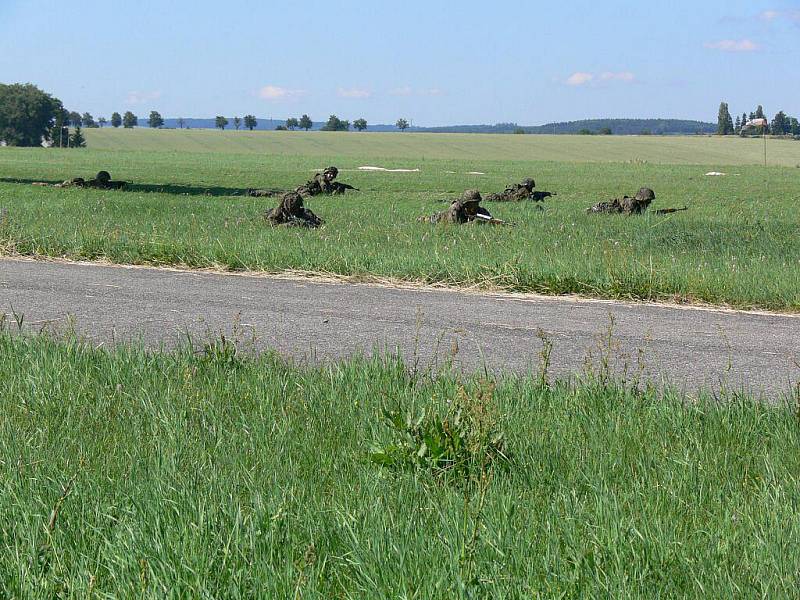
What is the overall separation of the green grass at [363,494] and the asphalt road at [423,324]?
3.08 feet

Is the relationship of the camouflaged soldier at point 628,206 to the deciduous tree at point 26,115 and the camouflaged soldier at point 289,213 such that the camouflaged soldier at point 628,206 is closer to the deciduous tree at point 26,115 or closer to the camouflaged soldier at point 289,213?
the camouflaged soldier at point 289,213

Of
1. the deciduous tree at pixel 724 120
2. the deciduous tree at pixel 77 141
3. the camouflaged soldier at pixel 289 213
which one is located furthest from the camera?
the deciduous tree at pixel 724 120

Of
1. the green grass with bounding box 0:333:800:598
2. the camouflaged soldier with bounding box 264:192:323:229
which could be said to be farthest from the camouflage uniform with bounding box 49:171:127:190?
the green grass with bounding box 0:333:800:598

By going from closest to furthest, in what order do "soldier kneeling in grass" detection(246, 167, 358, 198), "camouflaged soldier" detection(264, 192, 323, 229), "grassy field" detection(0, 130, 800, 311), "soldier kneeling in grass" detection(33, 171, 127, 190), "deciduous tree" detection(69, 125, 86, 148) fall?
"grassy field" detection(0, 130, 800, 311)
"camouflaged soldier" detection(264, 192, 323, 229)
"soldier kneeling in grass" detection(246, 167, 358, 198)
"soldier kneeling in grass" detection(33, 171, 127, 190)
"deciduous tree" detection(69, 125, 86, 148)

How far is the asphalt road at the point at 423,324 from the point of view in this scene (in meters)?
7.32

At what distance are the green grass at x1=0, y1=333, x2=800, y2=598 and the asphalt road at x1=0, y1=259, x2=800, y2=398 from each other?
36.9 inches

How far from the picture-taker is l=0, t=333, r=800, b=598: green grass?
338cm

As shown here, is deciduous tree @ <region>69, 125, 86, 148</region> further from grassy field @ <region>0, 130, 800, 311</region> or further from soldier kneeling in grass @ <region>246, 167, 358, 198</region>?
soldier kneeling in grass @ <region>246, 167, 358, 198</region>

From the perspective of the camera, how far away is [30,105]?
143m

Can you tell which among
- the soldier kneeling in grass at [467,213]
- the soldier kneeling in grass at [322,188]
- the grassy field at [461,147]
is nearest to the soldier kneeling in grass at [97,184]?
the soldier kneeling in grass at [322,188]

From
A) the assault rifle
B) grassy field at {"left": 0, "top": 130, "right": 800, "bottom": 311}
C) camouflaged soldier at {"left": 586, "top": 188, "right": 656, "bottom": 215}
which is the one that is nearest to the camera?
grassy field at {"left": 0, "top": 130, "right": 800, "bottom": 311}

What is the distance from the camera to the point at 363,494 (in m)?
4.20

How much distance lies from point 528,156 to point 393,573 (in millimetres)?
100369

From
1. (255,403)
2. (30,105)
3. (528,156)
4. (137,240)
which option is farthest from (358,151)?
(255,403)
